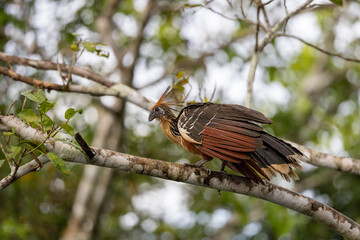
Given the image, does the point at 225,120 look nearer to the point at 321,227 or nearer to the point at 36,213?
the point at 321,227

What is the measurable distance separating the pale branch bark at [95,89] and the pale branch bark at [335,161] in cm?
144

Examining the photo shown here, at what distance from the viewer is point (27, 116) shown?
2.58m

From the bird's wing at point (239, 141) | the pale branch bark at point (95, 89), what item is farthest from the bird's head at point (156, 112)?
the bird's wing at point (239, 141)

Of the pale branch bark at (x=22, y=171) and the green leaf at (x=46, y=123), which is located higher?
the green leaf at (x=46, y=123)

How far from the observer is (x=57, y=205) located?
23.7 feet

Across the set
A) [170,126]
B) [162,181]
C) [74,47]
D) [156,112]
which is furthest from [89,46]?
[162,181]

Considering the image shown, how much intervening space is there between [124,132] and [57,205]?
1567 mm

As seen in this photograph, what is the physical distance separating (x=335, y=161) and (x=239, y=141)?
125cm

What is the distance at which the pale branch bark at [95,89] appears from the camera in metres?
3.88

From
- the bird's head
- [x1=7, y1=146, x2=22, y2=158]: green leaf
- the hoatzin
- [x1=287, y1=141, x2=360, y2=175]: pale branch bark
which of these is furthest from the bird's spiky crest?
[x1=7, y1=146, x2=22, y2=158]: green leaf

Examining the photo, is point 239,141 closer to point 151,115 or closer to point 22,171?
point 151,115

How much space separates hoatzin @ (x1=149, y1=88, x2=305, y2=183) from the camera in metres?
3.05

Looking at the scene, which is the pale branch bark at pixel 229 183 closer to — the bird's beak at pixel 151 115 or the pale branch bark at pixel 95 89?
the bird's beak at pixel 151 115

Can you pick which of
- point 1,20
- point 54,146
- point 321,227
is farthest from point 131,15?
point 54,146
